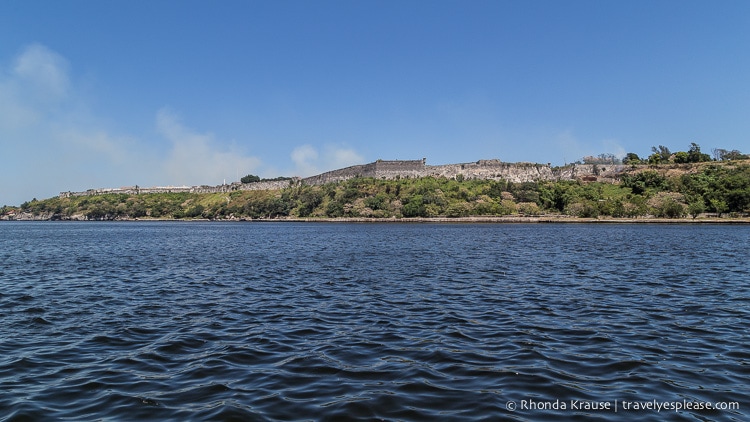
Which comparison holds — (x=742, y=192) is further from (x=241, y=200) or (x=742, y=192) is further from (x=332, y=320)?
(x=241, y=200)

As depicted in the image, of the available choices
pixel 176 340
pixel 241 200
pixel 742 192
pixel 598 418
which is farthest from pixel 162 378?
pixel 241 200

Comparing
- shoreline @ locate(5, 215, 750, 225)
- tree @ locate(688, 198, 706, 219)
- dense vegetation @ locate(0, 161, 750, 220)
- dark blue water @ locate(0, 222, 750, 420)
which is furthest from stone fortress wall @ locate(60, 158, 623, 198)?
dark blue water @ locate(0, 222, 750, 420)

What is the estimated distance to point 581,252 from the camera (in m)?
27.2

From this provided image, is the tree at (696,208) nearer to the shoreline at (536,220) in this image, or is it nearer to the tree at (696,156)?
the shoreline at (536,220)

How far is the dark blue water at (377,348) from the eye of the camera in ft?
18.9

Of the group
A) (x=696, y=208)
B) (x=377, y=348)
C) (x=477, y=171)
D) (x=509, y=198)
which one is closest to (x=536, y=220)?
(x=509, y=198)

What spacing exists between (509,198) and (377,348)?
94297 millimetres

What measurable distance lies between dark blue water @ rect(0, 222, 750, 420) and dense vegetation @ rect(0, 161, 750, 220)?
73962 millimetres

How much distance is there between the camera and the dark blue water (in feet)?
18.9

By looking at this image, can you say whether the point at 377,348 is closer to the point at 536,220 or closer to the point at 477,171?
the point at 536,220

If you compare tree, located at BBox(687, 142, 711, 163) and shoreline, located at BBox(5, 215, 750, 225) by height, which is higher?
tree, located at BBox(687, 142, 711, 163)

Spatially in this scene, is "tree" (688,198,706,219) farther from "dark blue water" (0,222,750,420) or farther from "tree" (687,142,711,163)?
"dark blue water" (0,222,750,420)

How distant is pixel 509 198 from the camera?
98062 mm

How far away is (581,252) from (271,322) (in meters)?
22.1
